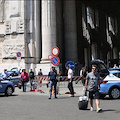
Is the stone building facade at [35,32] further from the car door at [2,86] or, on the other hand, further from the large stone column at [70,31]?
the car door at [2,86]

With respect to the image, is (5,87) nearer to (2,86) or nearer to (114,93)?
(2,86)

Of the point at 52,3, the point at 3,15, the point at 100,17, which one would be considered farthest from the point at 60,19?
the point at 100,17

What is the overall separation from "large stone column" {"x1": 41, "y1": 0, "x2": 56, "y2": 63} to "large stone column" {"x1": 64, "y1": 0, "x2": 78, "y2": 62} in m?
4.82

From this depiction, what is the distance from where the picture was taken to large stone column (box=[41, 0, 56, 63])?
2586cm

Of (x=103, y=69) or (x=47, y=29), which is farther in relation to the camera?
(x=47, y=29)

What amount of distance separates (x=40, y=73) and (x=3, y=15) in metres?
9.95

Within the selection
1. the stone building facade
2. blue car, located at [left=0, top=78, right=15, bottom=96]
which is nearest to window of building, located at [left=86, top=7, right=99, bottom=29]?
the stone building facade

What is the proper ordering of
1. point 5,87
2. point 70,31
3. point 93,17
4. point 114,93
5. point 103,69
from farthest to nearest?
point 93,17 < point 70,31 < point 103,69 < point 5,87 < point 114,93

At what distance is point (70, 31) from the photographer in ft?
101

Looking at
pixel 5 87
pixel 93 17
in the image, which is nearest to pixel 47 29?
pixel 5 87

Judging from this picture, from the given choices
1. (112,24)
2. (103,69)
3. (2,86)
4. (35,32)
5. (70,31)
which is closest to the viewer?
(2,86)

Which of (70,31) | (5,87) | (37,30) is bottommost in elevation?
(5,87)

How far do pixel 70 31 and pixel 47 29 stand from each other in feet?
18.2

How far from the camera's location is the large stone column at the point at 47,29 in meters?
25.9
